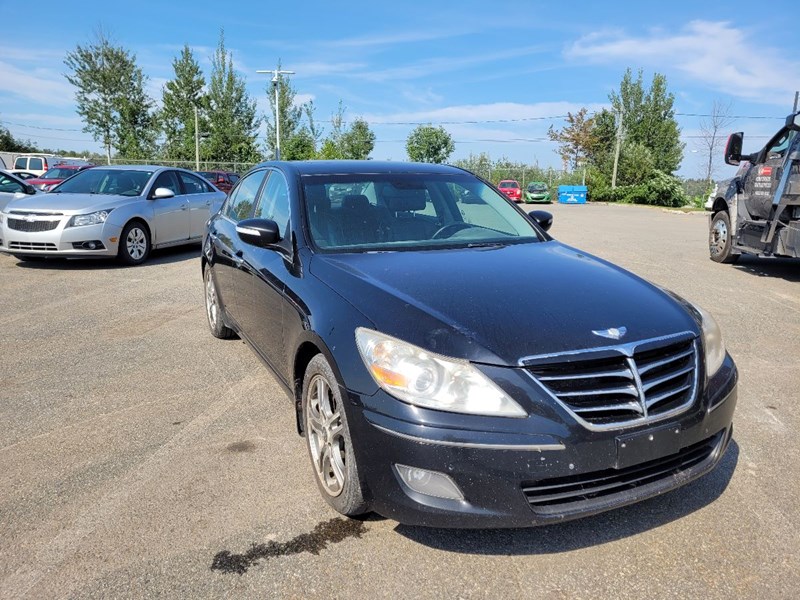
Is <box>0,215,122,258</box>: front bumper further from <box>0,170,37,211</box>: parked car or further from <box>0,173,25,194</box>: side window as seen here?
<box>0,173,25,194</box>: side window

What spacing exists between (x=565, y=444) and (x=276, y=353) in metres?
1.86

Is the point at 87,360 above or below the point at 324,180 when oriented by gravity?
below

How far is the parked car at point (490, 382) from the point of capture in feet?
7.22

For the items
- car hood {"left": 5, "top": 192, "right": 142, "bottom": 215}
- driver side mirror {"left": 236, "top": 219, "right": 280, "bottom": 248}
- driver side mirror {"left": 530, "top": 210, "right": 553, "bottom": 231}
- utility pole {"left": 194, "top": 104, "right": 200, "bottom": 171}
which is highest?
utility pole {"left": 194, "top": 104, "right": 200, "bottom": 171}

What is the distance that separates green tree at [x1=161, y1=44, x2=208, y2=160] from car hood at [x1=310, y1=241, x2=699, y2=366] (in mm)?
38636

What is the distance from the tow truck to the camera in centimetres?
814

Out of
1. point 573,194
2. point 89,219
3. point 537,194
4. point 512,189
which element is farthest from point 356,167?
point 573,194

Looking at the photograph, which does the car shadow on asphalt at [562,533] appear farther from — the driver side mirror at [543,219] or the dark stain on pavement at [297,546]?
the driver side mirror at [543,219]

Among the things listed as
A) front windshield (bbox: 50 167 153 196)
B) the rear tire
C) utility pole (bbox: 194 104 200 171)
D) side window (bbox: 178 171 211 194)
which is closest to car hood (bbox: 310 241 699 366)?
the rear tire

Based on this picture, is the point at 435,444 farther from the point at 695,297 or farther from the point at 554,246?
the point at 695,297

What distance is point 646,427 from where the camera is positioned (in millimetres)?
2301

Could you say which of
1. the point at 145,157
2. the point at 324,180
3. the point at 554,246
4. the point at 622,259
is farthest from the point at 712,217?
the point at 145,157

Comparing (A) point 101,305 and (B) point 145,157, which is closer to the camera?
(A) point 101,305

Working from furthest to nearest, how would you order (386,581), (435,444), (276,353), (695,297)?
(695,297) → (276,353) → (386,581) → (435,444)
